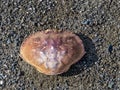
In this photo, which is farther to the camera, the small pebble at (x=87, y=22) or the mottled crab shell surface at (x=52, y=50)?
the small pebble at (x=87, y=22)

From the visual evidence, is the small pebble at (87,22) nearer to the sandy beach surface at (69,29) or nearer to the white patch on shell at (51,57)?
the sandy beach surface at (69,29)

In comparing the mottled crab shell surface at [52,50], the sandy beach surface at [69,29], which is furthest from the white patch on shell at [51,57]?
the sandy beach surface at [69,29]

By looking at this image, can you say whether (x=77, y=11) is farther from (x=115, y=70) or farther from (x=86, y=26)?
(x=115, y=70)

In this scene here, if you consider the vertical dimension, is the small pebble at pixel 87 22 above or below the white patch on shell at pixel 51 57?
above

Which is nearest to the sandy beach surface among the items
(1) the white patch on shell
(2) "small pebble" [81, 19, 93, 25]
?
(2) "small pebble" [81, 19, 93, 25]

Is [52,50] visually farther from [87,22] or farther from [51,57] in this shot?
[87,22]

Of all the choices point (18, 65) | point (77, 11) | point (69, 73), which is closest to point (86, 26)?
point (77, 11)

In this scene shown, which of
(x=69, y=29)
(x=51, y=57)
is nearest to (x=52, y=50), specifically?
(x=51, y=57)

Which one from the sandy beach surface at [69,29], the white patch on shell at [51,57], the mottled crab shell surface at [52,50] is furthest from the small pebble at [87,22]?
the white patch on shell at [51,57]
